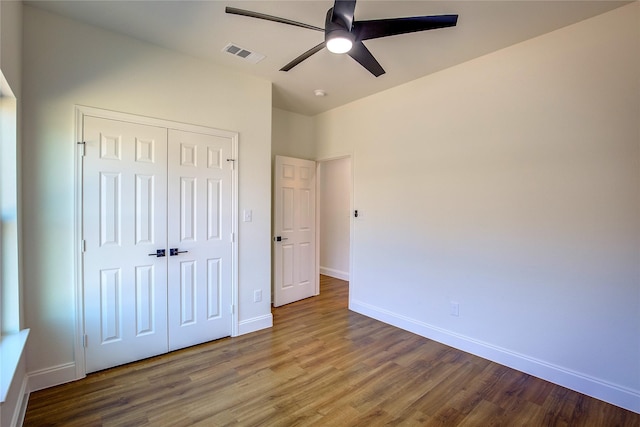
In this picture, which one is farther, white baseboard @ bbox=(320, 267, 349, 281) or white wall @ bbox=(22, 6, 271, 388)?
white baseboard @ bbox=(320, 267, 349, 281)

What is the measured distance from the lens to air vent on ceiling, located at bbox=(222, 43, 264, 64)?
2.76 m

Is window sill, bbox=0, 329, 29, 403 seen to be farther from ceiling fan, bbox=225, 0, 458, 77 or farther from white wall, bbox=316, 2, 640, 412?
white wall, bbox=316, 2, 640, 412

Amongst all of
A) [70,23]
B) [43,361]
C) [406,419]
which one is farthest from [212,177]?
[406,419]

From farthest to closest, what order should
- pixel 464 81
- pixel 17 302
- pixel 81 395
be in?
1. pixel 464 81
2. pixel 81 395
3. pixel 17 302

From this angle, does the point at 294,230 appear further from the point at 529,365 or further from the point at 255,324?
the point at 529,365

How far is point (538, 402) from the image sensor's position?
2240 mm

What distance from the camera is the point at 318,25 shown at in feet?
7.88

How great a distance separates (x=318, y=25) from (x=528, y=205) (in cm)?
234

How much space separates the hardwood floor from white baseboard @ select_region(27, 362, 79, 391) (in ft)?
0.23

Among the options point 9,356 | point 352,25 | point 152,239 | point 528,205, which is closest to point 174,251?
point 152,239

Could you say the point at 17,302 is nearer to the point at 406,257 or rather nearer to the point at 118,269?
the point at 118,269

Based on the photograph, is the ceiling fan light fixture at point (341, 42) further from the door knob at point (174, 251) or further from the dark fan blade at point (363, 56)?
the door knob at point (174, 251)

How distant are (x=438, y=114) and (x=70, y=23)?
3.40m

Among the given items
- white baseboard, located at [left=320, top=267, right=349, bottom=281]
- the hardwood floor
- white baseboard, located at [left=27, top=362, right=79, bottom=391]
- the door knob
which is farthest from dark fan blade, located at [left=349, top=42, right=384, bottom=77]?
white baseboard, located at [left=320, top=267, right=349, bottom=281]
